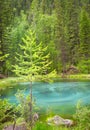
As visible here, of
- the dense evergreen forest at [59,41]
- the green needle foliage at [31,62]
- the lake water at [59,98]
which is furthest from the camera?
A: the dense evergreen forest at [59,41]

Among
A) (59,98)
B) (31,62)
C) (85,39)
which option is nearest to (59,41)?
(85,39)

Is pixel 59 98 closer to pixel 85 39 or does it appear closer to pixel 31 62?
pixel 31 62

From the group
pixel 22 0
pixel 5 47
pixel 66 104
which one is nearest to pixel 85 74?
pixel 5 47

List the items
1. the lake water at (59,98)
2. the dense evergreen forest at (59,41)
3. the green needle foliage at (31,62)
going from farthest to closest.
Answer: the dense evergreen forest at (59,41)
the lake water at (59,98)
the green needle foliage at (31,62)

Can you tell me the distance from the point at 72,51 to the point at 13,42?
16428mm

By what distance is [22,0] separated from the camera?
151m

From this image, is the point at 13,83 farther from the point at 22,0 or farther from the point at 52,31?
the point at 22,0

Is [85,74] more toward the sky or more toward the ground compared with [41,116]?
more toward the ground

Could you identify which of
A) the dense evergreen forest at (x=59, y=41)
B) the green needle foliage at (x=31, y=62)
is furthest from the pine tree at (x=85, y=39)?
the green needle foliage at (x=31, y=62)

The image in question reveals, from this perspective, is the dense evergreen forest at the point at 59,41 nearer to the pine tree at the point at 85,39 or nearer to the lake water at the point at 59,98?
the pine tree at the point at 85,39

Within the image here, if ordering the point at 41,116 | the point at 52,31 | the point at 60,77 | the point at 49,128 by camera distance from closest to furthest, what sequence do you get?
the point at 49,128 < the point at 41,116 < the point at 60,77 < the point at 52,31

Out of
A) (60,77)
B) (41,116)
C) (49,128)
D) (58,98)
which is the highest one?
(49,128)

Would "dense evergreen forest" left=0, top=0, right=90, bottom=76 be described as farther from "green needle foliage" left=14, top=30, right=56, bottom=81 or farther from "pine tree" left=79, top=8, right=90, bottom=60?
"green needle foliage" left=14, top=30, right=56, bottom=81

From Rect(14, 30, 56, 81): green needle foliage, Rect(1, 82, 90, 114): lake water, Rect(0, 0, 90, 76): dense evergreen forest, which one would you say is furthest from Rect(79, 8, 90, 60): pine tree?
Rect(14, 30, 56, 81): green needle foliage
